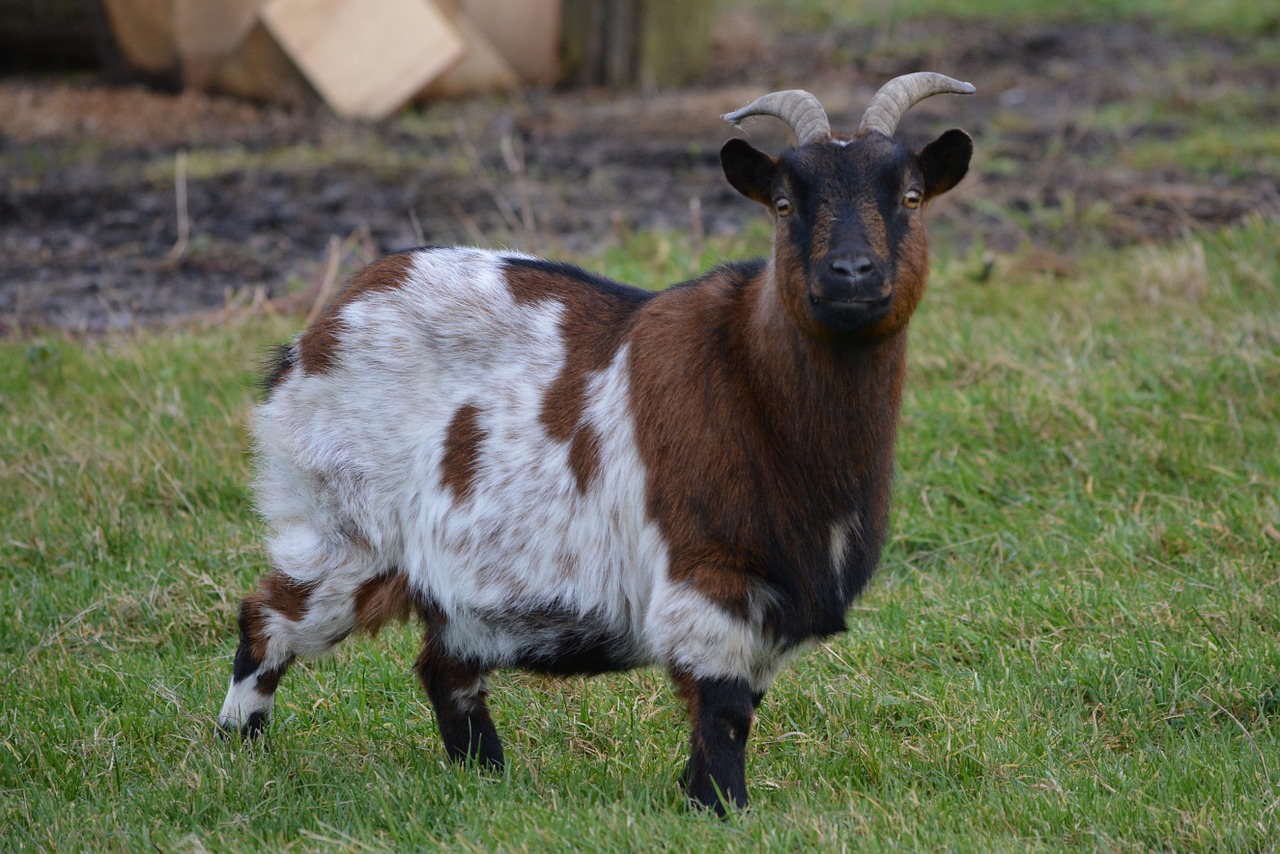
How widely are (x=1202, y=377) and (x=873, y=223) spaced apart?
3348 mm

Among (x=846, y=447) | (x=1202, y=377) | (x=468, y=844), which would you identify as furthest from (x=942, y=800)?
(x=1202, y=377)

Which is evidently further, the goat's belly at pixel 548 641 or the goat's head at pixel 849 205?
the goat's belly at pixel 548 641


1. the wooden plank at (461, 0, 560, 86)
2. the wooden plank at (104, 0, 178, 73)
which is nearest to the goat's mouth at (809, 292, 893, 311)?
the wooden plank at (461, 0, 560, 86)

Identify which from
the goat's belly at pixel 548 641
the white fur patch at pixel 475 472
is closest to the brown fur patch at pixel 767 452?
the white fur patch at pixel 475 472

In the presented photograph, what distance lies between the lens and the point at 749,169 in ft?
13.3

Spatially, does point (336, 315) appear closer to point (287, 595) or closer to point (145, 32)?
point (287, 595)

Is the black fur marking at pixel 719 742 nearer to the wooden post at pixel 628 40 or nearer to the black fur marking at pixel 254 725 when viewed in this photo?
the black fur marking at pixel 254 725

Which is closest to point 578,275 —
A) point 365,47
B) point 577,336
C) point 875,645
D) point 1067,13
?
point 577,336

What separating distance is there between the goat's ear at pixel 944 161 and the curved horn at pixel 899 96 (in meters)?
0.12

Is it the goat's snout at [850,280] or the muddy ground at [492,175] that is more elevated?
the goat's snout at [850,280]

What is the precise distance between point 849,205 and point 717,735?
1.44m

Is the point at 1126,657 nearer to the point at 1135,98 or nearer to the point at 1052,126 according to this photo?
the point at 1052,126

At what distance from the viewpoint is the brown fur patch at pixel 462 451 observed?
13.8ft

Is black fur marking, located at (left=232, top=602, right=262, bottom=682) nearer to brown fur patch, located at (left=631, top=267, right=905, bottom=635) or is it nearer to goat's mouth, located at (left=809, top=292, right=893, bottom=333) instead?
brown fur patch, located at (left=631, top=267, right=905, bottom=635)
